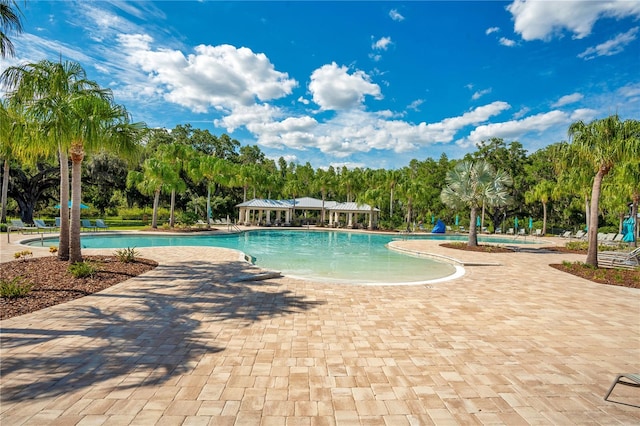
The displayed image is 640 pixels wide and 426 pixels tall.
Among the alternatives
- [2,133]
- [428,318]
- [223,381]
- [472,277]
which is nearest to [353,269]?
[472,277]

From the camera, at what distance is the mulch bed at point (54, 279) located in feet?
18.3

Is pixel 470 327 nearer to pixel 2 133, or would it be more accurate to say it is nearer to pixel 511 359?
pixel 511 359

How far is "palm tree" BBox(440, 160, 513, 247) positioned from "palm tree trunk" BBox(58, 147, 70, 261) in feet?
58.4

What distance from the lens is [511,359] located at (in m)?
4.04

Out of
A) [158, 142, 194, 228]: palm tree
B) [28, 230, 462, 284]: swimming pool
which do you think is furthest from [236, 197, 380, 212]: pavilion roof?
[28, 230, 462, 284]: swimming pool

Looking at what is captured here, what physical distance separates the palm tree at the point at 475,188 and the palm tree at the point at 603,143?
20.6 feet

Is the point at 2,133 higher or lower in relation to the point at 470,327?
higher

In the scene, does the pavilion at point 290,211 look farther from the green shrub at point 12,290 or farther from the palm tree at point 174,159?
the green shrub at point 12,290

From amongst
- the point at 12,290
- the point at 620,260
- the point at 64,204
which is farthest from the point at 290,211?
the point at 12,290

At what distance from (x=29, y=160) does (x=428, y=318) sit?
10625 mm

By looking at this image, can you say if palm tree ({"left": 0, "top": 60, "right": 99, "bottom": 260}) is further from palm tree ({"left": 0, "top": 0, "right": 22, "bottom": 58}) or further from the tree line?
palm tree ({"left": 0, "top": 0, "right": 22, "bottom": 58})

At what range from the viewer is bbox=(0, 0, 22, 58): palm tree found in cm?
524

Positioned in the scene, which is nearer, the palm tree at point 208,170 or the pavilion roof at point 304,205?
the palm tree at point 208,170

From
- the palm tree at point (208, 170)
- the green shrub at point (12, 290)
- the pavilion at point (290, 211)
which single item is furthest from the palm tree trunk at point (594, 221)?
the palm tree at point (208, 170)
